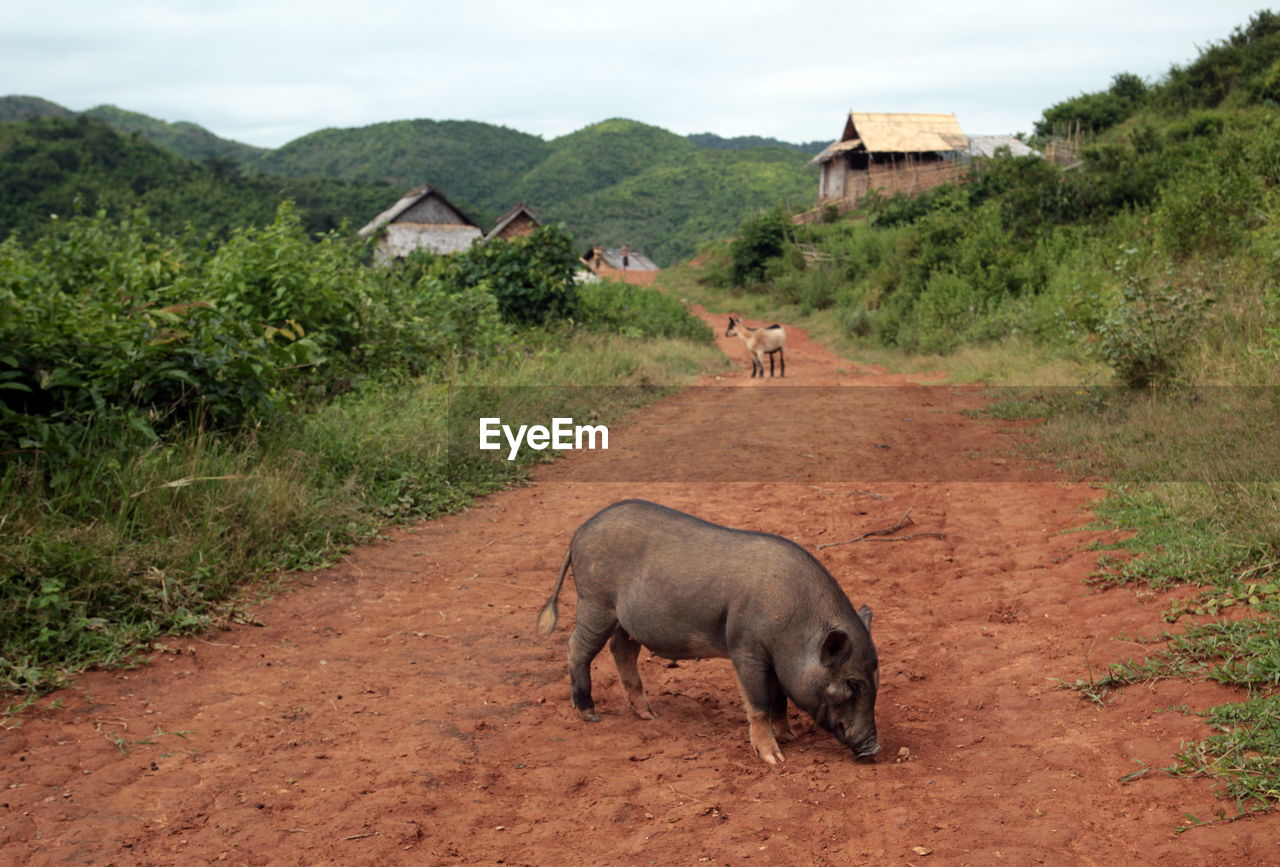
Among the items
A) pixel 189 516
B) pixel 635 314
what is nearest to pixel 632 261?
pixel 635 314

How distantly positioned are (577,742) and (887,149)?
3957 cm

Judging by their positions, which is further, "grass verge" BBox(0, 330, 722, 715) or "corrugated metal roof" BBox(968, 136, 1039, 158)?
"corrugated metal roof" BBox(968, 136, 1039, 158)

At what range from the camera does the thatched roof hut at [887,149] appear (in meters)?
40.3

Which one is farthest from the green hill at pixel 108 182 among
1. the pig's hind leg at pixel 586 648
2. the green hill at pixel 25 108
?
the green hill at pixel 25 108

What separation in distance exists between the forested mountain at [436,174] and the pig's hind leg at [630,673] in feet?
94.2

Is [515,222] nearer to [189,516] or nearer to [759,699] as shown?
[189,516]

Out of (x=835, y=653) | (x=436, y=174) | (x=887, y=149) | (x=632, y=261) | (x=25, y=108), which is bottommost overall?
(x=835, y=653)

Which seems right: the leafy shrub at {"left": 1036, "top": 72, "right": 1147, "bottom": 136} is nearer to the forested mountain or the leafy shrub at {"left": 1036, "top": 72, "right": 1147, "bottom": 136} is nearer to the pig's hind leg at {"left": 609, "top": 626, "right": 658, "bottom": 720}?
the forested mountain

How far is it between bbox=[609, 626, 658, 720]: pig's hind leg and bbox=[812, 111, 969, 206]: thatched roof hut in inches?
1451

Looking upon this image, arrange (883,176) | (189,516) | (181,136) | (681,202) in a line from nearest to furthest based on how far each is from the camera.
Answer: (189,516), (883,176), (681,202), (181,136)

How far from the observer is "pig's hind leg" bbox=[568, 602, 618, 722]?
4414 mm

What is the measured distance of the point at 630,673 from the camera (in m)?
4.51

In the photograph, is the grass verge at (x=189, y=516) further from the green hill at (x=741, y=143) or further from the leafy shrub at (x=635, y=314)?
the green hill at (x=741, y=143)

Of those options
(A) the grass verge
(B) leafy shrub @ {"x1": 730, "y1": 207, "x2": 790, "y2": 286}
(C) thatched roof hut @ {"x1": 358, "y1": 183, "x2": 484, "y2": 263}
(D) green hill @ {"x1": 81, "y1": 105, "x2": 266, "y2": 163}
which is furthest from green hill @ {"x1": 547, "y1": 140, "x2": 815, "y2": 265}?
(A) the grass verge
